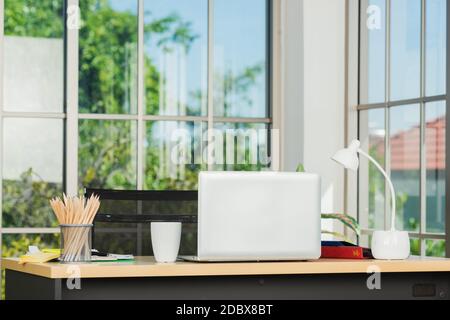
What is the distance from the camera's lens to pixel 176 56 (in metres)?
5.02

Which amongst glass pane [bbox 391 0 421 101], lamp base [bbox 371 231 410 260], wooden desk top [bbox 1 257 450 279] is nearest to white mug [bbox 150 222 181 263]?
wooden desk top [bbox 1 257 450 279]

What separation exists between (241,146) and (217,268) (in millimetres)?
2544

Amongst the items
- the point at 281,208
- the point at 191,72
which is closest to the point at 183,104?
the point at 191,72

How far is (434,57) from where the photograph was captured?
13.8 feet

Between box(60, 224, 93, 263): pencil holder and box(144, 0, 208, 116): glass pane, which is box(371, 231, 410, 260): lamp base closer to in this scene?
box(60, 224, 93, 263): pencil holder

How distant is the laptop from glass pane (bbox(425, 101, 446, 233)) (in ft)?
5.40

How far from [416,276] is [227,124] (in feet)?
7.96

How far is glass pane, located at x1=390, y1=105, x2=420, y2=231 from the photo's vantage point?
4363 millimetres

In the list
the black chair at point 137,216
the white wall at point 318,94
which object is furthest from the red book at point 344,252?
the white wall at point 318,94

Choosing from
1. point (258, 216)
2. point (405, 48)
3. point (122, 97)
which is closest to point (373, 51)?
point (405, 48)

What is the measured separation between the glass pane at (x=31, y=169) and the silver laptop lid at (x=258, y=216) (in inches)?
91.8

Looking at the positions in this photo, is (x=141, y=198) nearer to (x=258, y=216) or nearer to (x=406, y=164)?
(x=258, y=216)

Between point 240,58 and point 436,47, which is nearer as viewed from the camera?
point 436,47
